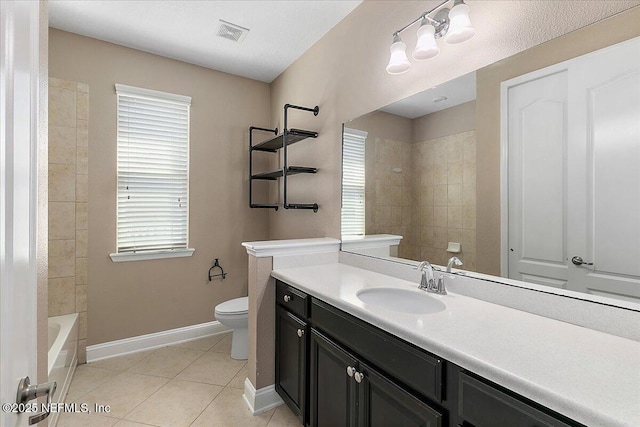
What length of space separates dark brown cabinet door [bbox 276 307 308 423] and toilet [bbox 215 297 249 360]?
661 mm

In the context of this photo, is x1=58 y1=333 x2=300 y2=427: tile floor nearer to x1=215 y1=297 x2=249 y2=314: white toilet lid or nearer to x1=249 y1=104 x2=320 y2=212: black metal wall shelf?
x1=215 y1=297 x2=249 y2=314: white toilet lid

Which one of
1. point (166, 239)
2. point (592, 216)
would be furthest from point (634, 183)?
point (166, 239)

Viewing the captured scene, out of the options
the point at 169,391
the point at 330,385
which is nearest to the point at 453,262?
the point at 330,385

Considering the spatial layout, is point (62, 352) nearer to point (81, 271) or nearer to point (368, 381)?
point (81, 271)

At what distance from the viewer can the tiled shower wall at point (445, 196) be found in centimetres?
150

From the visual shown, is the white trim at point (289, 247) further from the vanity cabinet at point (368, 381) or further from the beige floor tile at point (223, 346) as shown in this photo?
the beige floor tile at point (223, 346)

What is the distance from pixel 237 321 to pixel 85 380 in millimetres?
1169

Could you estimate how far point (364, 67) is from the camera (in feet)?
7.06

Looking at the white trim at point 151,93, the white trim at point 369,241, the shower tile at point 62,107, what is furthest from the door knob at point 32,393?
the white trim at point 151,93

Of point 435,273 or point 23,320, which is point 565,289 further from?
point 23,320

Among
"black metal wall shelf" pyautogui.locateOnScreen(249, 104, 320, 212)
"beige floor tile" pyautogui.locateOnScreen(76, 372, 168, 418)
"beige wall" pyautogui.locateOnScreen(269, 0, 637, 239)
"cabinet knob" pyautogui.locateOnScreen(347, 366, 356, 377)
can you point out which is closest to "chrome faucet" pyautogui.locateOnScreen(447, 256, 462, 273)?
"cabinet knob" pyautogui.locateOnScreen(347, 366, 356, 377)

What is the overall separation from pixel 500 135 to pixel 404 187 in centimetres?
62

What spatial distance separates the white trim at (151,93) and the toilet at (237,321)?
1962 mm

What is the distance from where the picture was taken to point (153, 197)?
2.86 metres
